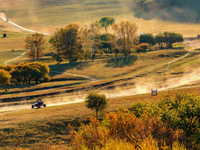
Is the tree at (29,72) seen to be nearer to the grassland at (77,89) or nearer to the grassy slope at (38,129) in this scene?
the grassland at (77,89)

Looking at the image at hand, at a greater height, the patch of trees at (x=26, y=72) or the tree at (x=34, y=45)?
the tree at (x=34, y=45)

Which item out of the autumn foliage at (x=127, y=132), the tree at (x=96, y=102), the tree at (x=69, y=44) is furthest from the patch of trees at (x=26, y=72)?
the autumn foliage at (x=127, y=132)

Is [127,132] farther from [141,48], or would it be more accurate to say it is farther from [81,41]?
[141,48]

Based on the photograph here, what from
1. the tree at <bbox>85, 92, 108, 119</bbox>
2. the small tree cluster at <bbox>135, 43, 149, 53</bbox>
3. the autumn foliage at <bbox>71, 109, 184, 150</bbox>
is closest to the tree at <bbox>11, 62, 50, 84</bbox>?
the tree at <bbox>85, 92, 108, 119</bbox>

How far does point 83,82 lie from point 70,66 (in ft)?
79.7

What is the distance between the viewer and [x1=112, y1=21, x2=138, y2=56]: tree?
111412mm

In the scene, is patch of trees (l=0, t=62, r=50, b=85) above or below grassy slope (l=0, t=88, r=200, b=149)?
above

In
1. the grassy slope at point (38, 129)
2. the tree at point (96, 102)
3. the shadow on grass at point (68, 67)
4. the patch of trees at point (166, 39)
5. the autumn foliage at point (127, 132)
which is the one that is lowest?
the grassy slope at point (38, 129)

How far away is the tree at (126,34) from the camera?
111412 mm

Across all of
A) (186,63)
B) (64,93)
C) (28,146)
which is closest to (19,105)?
(64,93)

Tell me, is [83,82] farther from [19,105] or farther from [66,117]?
[66,117]

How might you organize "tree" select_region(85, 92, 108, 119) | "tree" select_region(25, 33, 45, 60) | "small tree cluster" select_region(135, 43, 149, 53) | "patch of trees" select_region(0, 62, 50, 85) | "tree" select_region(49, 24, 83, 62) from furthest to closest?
"small tree cluster" select_region(135, 43, 149, 53), "tree" select_region(25, 33, 45, 60), "tree" select_region(49, 24, 83, 62), "patch of trees" select_region(0, 62, 50, 85), "tree" select_region(85, 92, 108, 119)

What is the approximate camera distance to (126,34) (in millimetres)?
114312

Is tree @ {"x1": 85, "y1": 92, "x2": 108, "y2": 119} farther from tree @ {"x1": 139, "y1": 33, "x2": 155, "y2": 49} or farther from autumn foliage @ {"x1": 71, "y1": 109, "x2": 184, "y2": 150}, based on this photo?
tree @ {"x1": 139, "y1": 33, "x2": 155, "y2": 49}
